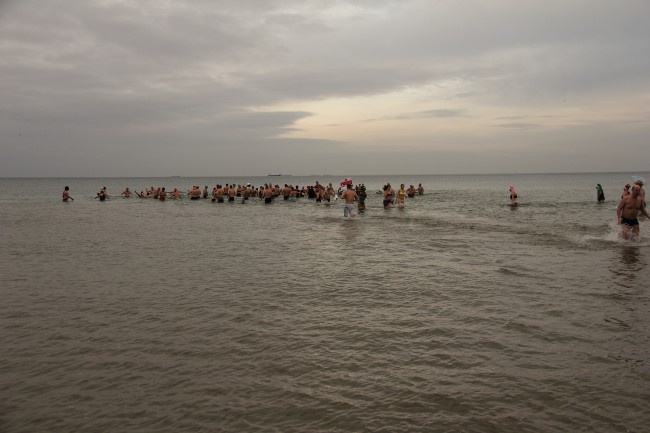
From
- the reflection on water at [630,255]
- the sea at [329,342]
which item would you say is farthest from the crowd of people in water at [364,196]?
the sea at [329,342]

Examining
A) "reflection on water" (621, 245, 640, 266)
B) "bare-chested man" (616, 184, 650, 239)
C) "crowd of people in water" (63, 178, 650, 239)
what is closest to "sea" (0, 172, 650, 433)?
"reflection on water" (621, 245, 640, 266)

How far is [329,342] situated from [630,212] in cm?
1353

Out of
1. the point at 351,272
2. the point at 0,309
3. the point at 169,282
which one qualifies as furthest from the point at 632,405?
the point at 0,309

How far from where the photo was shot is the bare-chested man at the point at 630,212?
46.6 ft

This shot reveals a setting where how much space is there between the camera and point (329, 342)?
6867 millimetres

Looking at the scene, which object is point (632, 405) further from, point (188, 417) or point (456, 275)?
point (456, 275)

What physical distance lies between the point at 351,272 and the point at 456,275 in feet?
9.32

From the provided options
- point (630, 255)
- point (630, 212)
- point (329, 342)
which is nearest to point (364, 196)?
point (630, 212)

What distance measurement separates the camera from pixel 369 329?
24.4 ft

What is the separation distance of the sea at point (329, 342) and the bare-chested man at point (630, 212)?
1.29 metres

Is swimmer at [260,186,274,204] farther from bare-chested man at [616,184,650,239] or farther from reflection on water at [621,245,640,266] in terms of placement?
reflection on water at [621,245,640,266]

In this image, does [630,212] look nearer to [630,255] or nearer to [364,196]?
[630,255]

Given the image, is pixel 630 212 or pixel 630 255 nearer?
pixel 630 255

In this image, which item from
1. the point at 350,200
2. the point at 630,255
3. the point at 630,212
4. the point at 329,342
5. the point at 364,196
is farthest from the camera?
the point at 364,196
